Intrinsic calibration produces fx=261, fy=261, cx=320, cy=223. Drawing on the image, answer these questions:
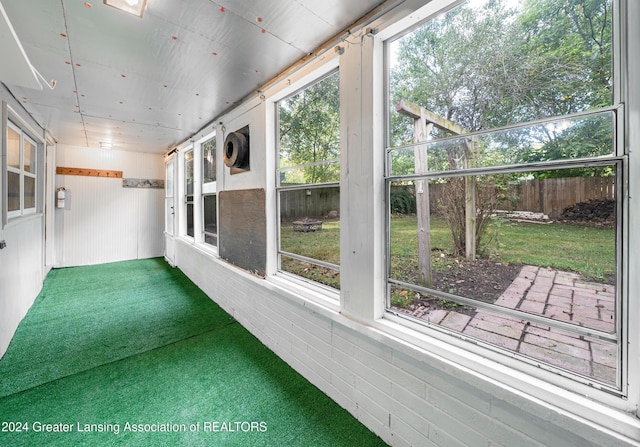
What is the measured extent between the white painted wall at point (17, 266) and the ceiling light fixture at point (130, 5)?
1.90m

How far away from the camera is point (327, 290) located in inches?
80.5

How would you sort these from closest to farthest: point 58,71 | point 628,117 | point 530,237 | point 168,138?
point 628,117
point 530,237
point 58,71
point 168,138

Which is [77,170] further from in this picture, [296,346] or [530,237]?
[530,237]

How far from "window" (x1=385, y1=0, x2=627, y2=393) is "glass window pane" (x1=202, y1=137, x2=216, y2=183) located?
3090 mm

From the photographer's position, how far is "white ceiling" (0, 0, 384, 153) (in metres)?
1.50

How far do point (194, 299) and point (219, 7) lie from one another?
132 inches

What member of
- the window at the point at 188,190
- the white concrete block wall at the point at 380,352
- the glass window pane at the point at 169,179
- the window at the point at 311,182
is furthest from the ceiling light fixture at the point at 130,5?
the glass window pane at the point at 169,179

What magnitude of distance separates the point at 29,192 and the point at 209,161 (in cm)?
239

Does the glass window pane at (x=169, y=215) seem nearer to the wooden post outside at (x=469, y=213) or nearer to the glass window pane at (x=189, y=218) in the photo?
the glass window pane at (x=189, y=218)

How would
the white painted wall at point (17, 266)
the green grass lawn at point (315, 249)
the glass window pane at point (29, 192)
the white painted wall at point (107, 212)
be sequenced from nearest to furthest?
the green grass lawn at point (315, 249), the white painted wall at point (17, 266), the glass window pane at point (29, 192), the white painted wall at point (107, 212)

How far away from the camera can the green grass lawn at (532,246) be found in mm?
966

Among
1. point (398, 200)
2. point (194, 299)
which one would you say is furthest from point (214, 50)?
point (194, 299)

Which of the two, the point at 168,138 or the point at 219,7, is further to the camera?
the point at 168,138

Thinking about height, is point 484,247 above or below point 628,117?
below
